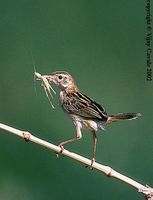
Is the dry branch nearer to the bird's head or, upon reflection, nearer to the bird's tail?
the bird's tail

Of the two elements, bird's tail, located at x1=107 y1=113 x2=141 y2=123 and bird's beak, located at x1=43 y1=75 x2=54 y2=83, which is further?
bird's beak, located at x1=43 y1=75 x2=54 y2=83

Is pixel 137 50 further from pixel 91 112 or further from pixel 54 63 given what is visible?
pixel 91 112

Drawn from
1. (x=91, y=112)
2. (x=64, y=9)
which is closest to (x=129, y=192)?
(x=91, y=112)

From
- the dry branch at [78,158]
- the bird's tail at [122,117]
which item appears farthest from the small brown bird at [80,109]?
the dry branch at [78,158]

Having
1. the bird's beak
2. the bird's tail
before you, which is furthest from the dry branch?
the bird's beak

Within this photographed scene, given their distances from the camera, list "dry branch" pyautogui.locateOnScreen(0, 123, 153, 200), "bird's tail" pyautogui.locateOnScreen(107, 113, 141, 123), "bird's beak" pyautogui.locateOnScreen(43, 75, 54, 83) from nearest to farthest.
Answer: "dry branch" pyautogui.locateOnScreen(0, 123, 153, 200)
"bird's tail" pyautogui.locateOnScreen(107, 113, 141, 123)
"bird's beak" pyautogui.locateOnScreen(43, 75, 54, 83)

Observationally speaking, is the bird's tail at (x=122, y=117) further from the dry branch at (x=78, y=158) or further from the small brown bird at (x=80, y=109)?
the dry branch at (x=78, y=158)

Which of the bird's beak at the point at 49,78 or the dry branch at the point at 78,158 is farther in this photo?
the bird's beak at the point at 49,78
